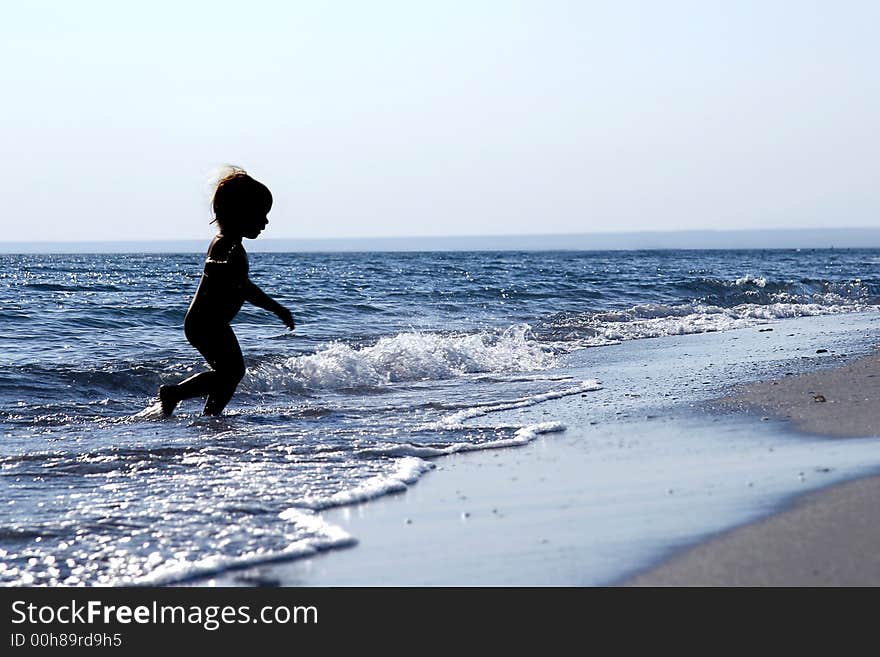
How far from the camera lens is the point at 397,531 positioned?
4.16 m

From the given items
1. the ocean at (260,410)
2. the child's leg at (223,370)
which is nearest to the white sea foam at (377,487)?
the ocean at (260,410)

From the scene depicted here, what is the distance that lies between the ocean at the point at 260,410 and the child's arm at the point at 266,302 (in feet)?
2.41

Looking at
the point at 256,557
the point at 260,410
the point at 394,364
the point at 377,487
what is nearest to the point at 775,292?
the point at 394,364

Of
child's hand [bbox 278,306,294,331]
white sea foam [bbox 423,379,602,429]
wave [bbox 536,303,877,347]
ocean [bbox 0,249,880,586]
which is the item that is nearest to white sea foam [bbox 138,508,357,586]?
ocean [bbox 0,249,880,586]

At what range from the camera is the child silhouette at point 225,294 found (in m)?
7.17

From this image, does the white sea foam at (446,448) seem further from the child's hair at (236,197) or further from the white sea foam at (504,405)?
the child's hair at (236,197)

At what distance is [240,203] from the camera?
7.16 meters

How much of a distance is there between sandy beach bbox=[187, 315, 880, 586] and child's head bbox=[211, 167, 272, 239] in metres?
2.26

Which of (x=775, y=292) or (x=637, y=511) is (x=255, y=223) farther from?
(x=775, y=292)

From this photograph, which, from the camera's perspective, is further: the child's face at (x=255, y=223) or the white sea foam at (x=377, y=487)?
the child's face at (x=255, y=223)

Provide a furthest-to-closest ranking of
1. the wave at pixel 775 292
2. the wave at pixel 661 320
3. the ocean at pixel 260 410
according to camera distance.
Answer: the wave at pixel 775 292
the wave at pixel 661 320
the ocean at pixel 260 410

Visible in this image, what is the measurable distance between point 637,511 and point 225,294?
399 centimetres
